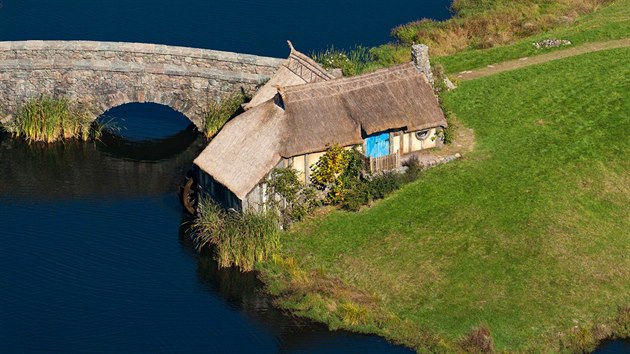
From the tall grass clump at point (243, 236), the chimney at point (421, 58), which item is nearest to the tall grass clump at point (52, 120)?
the tall grass clump at point (243, 236)

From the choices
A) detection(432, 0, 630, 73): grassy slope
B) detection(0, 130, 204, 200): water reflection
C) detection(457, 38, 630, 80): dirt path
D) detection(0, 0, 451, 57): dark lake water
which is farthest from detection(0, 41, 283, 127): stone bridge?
detection(432, 0, 630, 73): grassy slope

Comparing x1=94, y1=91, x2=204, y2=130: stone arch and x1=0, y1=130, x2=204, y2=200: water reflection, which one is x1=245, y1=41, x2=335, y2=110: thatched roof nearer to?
x1=94, y1=91, x2=204, y2=130: stone arch

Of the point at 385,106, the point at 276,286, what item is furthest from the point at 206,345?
the point at 385,106

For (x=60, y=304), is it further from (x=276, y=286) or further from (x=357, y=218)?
(x=357, y=218)

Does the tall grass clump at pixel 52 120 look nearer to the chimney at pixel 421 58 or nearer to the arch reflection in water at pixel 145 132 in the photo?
the arch reflection in water at pixel 145 132

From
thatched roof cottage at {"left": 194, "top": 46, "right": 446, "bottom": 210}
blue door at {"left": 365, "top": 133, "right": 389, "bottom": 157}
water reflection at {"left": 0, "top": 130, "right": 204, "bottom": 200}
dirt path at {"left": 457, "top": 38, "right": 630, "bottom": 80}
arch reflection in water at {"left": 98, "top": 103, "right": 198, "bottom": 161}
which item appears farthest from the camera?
dirt path at {"left": 457, "top": 38, "right": 630, "bottom": 80}

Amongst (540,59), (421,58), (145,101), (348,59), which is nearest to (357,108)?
(421,58)

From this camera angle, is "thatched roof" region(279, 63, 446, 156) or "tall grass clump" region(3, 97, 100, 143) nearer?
"thatched roof" region(279, 63, 446, 156)

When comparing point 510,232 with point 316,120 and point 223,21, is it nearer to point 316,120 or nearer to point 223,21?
point 316,120
